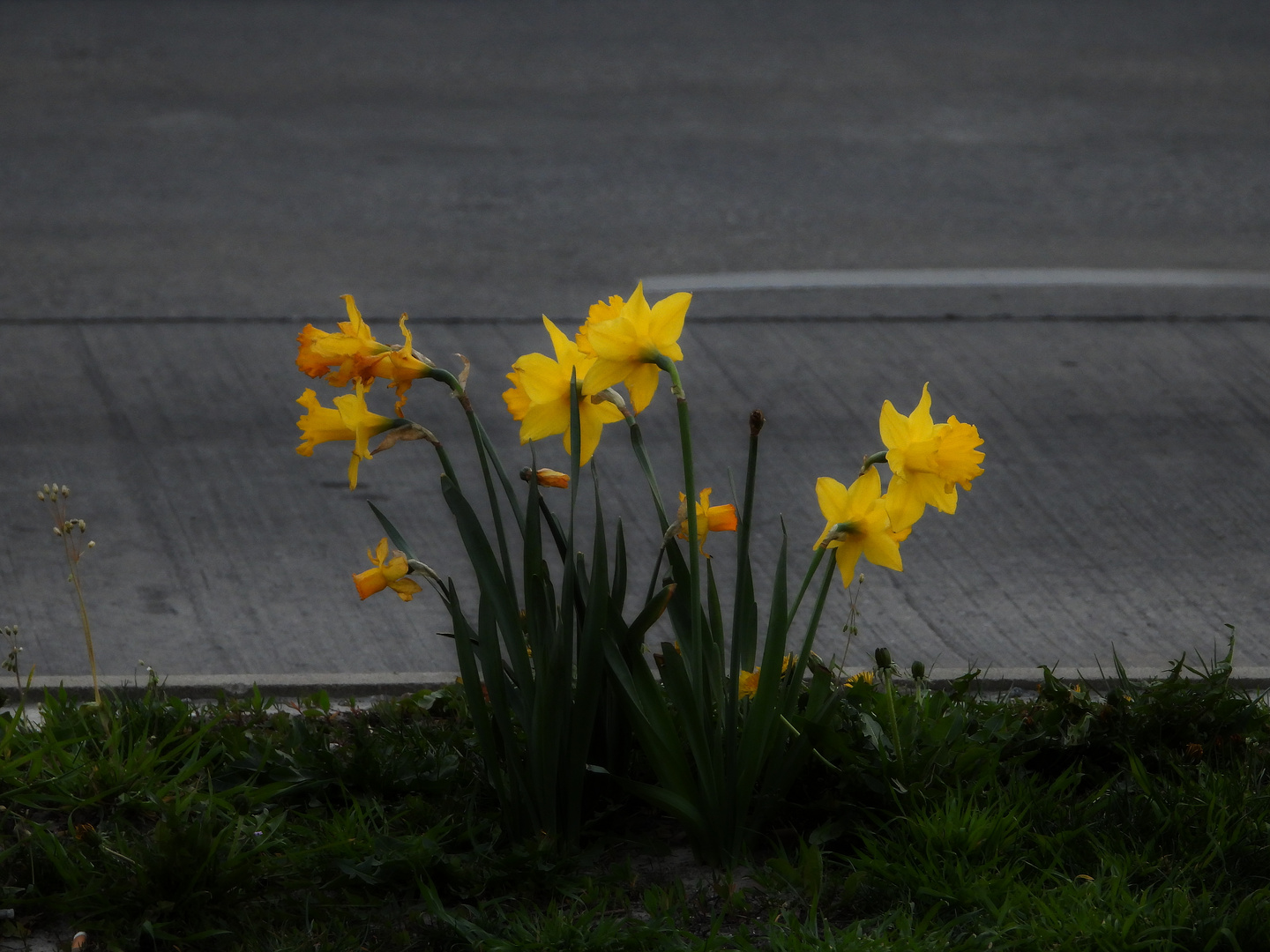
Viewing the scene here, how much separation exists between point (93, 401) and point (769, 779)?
4042 mm

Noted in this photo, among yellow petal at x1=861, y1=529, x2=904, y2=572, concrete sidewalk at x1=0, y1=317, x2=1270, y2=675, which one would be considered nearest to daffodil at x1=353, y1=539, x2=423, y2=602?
yellow petal at x1=861, y1=529, x2=904, y2=572

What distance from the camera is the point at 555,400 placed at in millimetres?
2805

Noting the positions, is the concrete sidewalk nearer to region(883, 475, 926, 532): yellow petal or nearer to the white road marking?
the white road marking

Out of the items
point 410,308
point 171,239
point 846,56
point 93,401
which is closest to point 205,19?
point 846,56

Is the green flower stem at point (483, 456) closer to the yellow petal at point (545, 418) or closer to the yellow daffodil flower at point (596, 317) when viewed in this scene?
the yellow petal at point (545, 418)

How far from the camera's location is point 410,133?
10.5 meters

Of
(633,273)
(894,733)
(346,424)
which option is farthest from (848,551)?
(633,273)

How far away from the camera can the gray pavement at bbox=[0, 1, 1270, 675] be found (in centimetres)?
479

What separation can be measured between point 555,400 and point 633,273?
517 cm

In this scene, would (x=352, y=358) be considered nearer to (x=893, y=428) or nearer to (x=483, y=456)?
(x=483, y=456)

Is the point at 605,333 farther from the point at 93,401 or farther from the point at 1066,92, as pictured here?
the point at 1066,92


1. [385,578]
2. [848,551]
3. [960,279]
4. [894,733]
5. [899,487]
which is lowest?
[894,733]

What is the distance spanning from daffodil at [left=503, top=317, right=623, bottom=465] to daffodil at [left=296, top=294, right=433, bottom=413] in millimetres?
176

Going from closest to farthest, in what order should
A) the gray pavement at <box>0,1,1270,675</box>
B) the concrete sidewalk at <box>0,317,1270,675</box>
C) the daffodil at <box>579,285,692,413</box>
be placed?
the daffodil at <box>579,285,692,413</box> < the concrete sidewalk at <box>0,317,1270,675</box> < the gray pavement at <box>0,1,1270,675</box>
